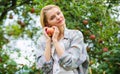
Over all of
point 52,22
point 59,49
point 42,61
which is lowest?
point 42,61

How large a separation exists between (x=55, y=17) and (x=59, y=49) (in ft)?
0.90

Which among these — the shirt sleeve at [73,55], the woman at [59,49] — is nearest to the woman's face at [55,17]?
the woman at [59,49]

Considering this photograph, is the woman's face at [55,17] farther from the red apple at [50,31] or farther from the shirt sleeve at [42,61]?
the shirt sleeve at [42,61]

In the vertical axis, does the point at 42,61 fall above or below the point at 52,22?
below

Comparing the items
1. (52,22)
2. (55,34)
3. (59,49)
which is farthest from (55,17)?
(59,49)

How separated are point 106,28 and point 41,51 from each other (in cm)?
268

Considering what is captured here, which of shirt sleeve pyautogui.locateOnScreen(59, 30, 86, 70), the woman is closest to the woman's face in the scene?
the woman

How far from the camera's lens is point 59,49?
323 cm

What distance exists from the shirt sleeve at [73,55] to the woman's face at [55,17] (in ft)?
0.43

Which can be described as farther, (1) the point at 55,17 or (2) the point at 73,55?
(1) the point at 55,17

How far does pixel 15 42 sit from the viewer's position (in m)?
10.8

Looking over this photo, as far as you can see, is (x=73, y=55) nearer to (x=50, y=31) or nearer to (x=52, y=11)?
(x=50, y=31)

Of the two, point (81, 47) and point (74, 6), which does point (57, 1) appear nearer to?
point (74, 6)

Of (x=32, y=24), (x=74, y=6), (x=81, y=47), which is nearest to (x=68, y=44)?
(x=81, y=47)
